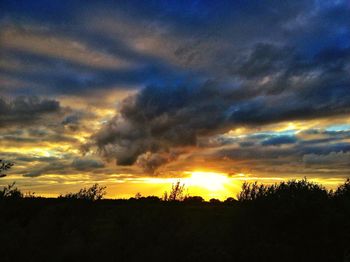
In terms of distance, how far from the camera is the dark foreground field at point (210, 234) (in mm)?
18281

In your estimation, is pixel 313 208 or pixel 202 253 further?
pixel 313 208

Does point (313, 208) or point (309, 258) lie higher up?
point (313, 208)

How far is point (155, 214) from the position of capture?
23.2 meters

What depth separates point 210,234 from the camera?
2142 cm

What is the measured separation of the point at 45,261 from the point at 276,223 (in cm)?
1275

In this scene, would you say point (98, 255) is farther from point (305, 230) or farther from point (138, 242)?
point (305, 230)

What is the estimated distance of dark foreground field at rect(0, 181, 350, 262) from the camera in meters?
18.3

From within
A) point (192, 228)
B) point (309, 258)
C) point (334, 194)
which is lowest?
point (309, 258)

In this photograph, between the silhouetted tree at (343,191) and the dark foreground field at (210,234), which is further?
the silhouetted tree at (343,191)

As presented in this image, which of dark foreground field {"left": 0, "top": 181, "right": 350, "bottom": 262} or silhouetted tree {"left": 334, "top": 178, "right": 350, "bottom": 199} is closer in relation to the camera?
dark foreground field {"left": 0, "top": 181, "right": 350, "bottom": 262}

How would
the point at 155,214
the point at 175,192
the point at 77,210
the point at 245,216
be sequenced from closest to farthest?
the point at 155,214 < the point at 245,216 < the point at 175,192 < the point at 77,210

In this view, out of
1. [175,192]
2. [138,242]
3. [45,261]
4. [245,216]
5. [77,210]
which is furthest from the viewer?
[77,210]

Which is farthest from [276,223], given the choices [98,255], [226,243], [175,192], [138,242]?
[98,255]

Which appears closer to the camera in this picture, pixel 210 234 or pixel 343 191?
pixel 210 234
